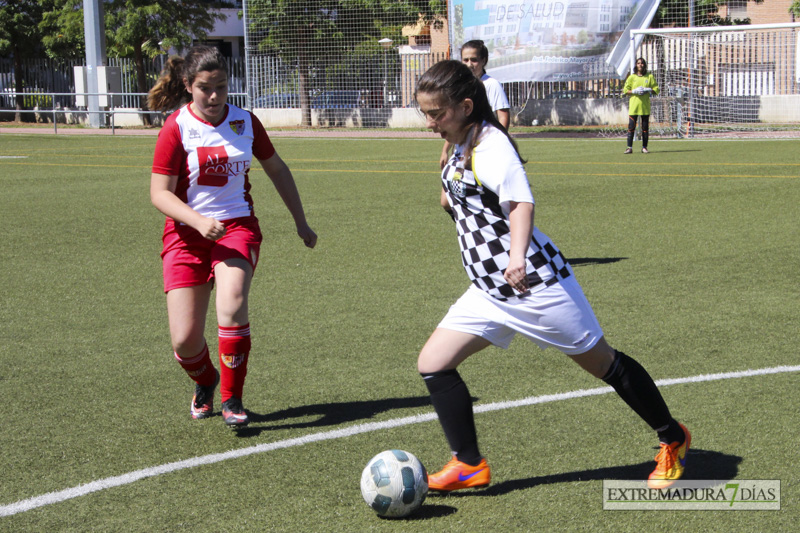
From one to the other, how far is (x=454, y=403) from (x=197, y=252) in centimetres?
157

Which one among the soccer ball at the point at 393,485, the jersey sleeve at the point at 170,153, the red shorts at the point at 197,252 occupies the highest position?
the jersey sleeve at the point at 170,153

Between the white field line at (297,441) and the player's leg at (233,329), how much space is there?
287 mm

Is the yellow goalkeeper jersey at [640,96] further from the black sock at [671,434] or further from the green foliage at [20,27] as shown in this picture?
the green foliage at [20,27]

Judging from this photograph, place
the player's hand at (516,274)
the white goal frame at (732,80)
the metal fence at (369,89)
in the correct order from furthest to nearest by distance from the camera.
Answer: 1. the metal fence at (369,89)
2. the white goal frame at (732,80)
3. the player's hand at (516,274)

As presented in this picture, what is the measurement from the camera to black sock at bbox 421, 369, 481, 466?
3680 millimetres

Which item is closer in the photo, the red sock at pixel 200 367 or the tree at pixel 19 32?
the red sock at pixel 200 367

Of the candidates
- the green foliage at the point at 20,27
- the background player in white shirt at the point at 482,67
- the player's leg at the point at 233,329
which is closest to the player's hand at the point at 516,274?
the player's leg at the point at 233,329

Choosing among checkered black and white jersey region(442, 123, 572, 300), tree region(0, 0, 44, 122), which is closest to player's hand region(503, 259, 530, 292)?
checkered black and white jersey region(442, 123, 572, 300)

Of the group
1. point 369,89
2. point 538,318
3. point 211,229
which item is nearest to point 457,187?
point 538,318

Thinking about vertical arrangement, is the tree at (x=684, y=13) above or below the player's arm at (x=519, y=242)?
above

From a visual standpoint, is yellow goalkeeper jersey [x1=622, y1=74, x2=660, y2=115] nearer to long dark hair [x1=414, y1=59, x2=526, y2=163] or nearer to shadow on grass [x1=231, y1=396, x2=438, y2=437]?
shadow on grass [x1=231, y1=396, x2=438, y2=437]

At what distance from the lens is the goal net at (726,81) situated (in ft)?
91.2

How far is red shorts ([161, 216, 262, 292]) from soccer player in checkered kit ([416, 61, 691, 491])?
4.08 ft

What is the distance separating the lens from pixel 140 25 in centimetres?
3612
